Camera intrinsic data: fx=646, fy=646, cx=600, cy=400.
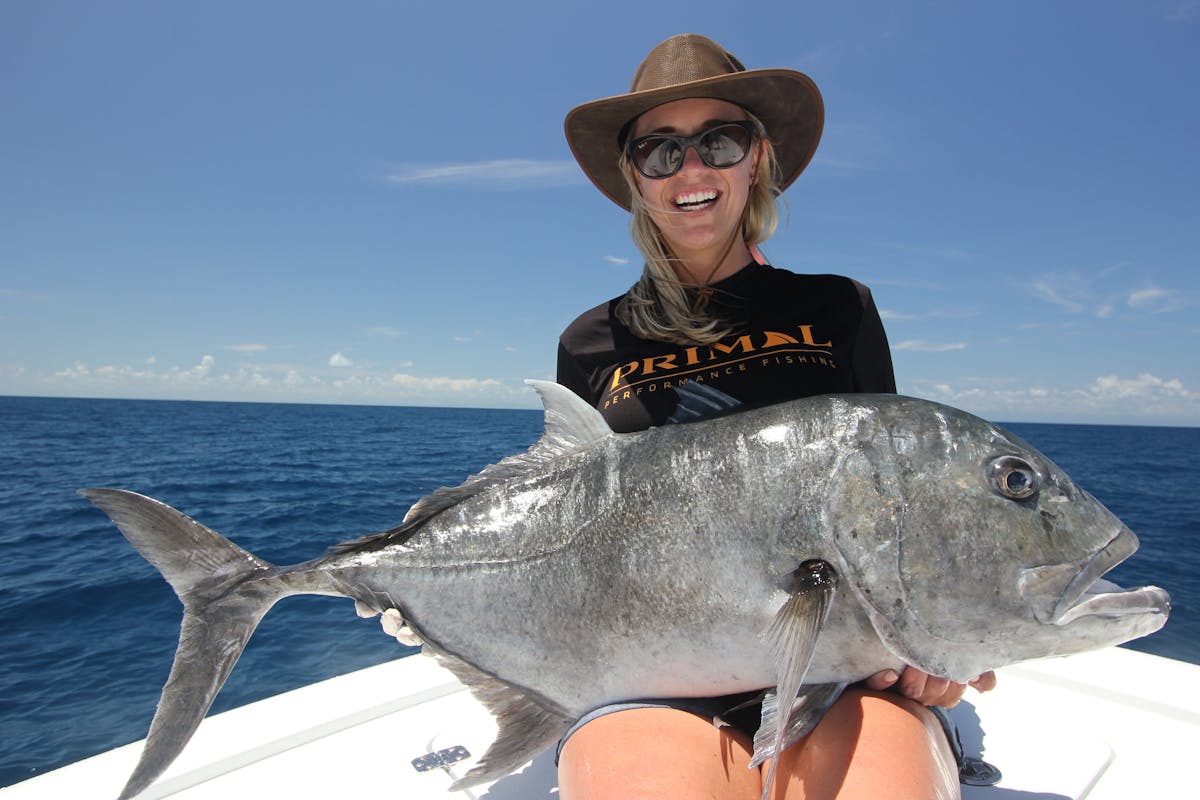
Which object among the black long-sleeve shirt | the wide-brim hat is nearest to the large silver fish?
the black long-sleeve shirt

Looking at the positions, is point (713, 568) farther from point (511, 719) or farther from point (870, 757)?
point (511, 719)

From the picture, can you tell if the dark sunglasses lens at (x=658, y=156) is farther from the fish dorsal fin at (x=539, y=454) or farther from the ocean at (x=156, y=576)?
the ocean at (x=156, y=576)

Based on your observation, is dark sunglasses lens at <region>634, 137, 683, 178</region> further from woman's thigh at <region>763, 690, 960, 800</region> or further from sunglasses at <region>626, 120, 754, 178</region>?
woman's thigh at <region>763, 690, 960, 800</region>

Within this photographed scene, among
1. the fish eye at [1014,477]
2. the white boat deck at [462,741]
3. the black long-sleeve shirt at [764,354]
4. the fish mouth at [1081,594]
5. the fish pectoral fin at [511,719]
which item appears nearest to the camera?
the fish mouth at [1081,594]

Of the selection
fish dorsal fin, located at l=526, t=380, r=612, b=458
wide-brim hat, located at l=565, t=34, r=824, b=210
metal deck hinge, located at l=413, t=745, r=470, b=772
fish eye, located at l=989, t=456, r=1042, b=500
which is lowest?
metal deck hinge, located at l=413, t=745, r=470, b=772

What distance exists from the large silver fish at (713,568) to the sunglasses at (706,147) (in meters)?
1.22

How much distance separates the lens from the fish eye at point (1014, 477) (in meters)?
1.82

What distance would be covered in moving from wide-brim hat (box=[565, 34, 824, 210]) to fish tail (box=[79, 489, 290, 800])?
243 centimetres

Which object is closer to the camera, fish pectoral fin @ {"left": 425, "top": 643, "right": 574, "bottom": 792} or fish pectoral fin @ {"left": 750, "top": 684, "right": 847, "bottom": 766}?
fish pectoral fin @ {"left": 750, "top": 684, "right": 847, "bottom": 766}

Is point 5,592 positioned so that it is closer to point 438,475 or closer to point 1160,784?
point 1160,784

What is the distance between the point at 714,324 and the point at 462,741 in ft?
7.94

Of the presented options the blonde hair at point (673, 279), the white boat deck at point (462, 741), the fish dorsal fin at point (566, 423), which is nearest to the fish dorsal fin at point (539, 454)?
the fish dorsal fin at point (566, 423)

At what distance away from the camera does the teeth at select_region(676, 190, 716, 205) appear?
2.86m

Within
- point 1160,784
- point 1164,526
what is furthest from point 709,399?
point 1164,526
